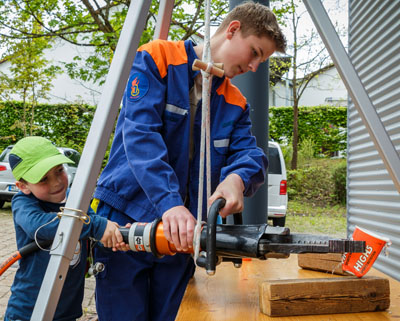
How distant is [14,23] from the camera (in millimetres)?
8070

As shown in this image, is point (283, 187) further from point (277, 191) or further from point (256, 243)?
point (256, 243)

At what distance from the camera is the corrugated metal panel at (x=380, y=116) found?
12.9 ft

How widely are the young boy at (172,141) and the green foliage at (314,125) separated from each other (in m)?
13.3

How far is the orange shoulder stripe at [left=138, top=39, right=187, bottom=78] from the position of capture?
1.60m

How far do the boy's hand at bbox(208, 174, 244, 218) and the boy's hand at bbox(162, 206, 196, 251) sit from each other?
0.38ft

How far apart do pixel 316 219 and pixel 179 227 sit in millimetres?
9762

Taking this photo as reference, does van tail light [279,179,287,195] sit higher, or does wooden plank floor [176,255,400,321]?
van tail light [279,179,287,195]

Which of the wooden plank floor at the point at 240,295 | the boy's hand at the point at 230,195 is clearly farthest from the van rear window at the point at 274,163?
the boy's hand at the point at 230,195

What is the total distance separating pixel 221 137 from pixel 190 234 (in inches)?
25.2

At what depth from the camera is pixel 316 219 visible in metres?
10.5

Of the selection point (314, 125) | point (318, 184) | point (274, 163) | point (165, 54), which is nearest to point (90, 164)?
point (165, 54)

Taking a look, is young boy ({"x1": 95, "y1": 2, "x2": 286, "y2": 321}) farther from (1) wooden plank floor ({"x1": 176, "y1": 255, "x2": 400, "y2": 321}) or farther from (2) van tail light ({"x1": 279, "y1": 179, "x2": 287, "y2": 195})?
(2) van tail light ({"x1": 279, "y1": 179, "x2": 287, "y2": 195})

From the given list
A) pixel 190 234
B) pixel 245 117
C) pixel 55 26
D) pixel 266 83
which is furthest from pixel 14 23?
pixel 190 234

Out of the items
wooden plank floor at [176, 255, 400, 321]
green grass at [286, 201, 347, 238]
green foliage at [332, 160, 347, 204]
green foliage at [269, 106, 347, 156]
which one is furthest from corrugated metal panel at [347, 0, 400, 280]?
green foliage at [269, 106, 347, 156]
